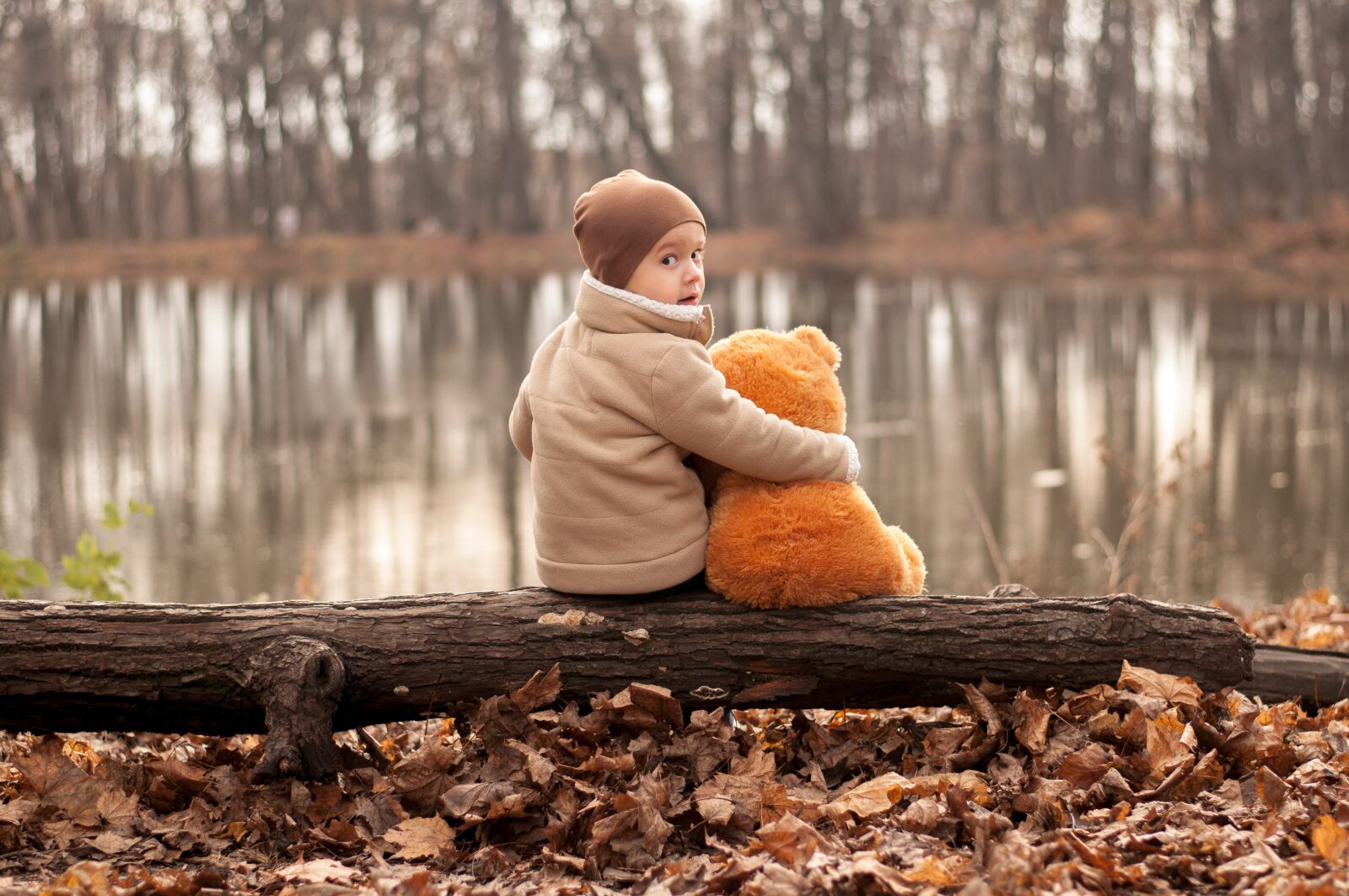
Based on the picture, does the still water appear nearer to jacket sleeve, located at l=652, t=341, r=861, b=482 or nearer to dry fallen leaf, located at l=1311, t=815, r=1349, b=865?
jacket sleeve, located at l=652, t=341, r=861, b=482

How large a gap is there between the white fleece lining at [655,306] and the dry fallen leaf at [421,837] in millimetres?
1408

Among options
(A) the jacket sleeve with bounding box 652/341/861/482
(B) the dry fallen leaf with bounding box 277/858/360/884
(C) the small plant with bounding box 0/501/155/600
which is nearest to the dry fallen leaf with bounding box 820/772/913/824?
(A) the jacket sleeve with bounding box 652/341/861/482

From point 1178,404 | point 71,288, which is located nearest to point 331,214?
point 71,288

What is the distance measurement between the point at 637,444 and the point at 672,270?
1.56 ft

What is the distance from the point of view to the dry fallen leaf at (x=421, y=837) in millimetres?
3312

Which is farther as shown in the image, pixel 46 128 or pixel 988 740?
pixel 46 128

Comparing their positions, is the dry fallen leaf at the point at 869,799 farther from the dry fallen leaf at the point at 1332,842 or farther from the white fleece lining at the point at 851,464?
the dry fallen leaf at the point at 1332,842

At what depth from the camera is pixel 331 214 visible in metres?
52.3

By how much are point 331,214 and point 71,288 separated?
17.6 m

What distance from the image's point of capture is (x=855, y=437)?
1271cm

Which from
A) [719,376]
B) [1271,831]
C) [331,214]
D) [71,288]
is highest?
[331,214]

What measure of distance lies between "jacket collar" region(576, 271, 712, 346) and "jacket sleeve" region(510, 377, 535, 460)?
34 centimetres

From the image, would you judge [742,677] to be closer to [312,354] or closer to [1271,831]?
[1271,831]

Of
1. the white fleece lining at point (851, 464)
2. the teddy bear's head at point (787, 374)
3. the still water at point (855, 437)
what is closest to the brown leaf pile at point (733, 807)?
the white fleece lining at point (851, 464)
